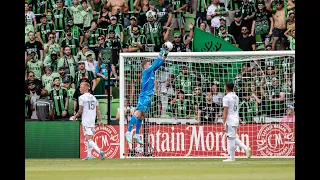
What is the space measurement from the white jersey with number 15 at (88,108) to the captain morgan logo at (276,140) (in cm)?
452

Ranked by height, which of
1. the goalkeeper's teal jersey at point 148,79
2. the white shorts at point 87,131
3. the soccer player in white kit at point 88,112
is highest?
the goalkeeper's teal jersey at point 148,79

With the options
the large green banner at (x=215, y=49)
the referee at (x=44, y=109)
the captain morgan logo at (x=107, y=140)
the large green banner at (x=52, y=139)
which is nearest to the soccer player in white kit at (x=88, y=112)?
the captain morgan logo at (x=107, y=140)

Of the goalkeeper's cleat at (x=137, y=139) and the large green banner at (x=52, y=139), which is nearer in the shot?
the goalkeeper's cleat at (x=137, y=139)

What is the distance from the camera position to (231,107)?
63.6 feet

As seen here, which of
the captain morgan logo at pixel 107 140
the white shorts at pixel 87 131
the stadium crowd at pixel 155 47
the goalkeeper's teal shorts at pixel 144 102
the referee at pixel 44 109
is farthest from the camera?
the referee at pixel 44 109

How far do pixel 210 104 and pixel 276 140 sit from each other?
82.1 inches

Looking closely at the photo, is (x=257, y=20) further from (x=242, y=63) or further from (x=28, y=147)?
(x=28, y=147)

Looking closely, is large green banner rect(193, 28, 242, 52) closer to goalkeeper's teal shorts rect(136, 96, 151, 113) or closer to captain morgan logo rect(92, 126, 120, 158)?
captain morgan logo rect(92, 126, 120, 158)

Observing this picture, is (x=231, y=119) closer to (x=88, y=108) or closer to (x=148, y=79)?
(x=148, y=79)

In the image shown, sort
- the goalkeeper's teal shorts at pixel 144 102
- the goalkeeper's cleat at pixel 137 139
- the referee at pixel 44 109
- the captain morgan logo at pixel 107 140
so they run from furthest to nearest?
the referee at pixel 44 109
the captain morgan logo at pixel 107 140
the goalkeeper's teal shorts at pixel 144 102
the goalkeeper's cleat at pixel 137 139

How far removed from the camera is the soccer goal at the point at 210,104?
21750mm

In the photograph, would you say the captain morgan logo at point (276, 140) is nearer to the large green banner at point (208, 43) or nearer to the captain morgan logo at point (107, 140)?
the large green banner at point (208, 43)

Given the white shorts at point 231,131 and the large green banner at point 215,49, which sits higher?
the large green banner at point 215,49
